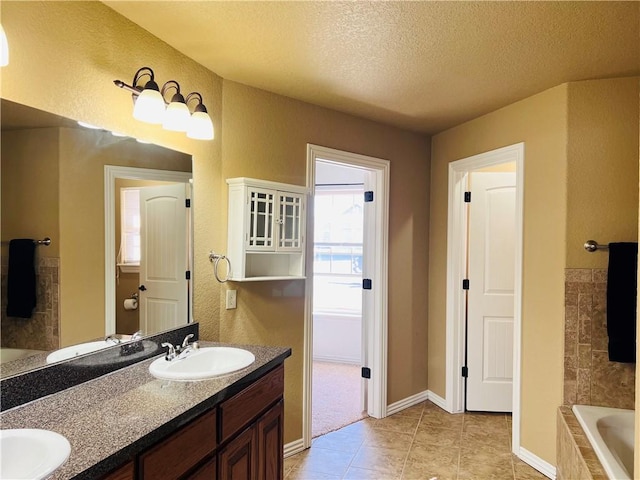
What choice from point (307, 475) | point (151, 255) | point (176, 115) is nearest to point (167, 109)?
point (176, 115)

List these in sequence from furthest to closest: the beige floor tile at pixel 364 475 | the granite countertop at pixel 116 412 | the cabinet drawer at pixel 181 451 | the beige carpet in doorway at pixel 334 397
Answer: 1. the beige carpet in doorway at pixel 334 397
2. the beige floor tile at pixel 364 475
3. the cabinet drawer at pixel 181 451
4. the granite countertop at pixel 116 412

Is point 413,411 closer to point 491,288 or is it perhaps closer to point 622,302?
point 491,288

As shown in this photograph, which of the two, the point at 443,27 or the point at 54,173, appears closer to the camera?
the point at 54,173

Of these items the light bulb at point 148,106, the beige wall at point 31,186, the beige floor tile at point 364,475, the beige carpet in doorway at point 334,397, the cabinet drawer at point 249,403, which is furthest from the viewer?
the beige carpet in doorway at point 334,397

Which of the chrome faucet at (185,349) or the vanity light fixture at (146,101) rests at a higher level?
the vanity light fixture at (146,101)

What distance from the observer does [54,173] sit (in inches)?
60.4

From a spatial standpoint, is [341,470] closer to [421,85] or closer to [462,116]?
[421,85]

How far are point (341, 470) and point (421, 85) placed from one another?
8.06 ft

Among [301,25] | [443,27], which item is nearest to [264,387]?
[301,25]

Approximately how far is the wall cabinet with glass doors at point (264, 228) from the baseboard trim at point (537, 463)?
1.90 meters

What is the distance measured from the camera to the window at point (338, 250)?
5230 mm

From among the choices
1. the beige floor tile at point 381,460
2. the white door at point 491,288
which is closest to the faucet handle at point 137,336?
the beige floor tile at point 381,460

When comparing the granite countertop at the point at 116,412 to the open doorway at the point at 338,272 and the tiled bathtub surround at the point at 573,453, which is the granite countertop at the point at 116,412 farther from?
the open doorway at the point at 338,272

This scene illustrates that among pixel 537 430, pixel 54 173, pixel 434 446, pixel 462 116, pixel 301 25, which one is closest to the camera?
pixel 54 173
